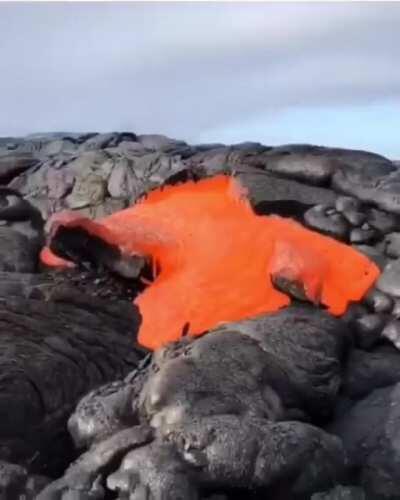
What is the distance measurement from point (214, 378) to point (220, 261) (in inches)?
64.2

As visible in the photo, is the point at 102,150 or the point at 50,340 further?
the point at 102,150

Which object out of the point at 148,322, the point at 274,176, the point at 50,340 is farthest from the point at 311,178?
the point at 50,340

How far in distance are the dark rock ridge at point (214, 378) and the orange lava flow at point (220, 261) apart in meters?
0.13

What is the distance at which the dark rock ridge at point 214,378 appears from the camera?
6043 mm

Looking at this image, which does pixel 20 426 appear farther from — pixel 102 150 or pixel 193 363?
pixel 102 150

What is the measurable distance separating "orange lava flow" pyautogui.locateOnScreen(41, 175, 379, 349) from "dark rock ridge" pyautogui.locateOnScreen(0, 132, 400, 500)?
13 cm

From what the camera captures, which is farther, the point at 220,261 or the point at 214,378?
the point at 220,261

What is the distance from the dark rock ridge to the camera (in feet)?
19.8

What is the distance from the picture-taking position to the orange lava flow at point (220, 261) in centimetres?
770

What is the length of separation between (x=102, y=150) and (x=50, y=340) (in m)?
3.07

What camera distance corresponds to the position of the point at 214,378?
6.55 meters

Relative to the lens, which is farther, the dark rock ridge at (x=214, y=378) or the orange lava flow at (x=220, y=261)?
the orange lava flow at (x=220, y=261)

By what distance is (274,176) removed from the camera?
351 inches

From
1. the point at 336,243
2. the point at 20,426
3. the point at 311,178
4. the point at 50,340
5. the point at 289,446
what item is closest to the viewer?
the point at 289,446
